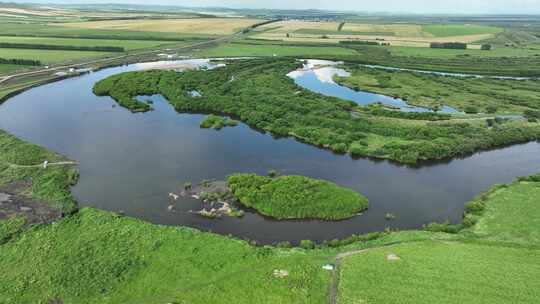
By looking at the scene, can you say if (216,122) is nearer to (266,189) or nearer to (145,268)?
(266,189)

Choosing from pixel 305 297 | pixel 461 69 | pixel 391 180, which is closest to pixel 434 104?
pixel 391 180

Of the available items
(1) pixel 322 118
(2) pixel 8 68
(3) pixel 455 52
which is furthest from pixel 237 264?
(3) pixel 455 52

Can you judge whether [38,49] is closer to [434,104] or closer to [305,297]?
[434,104]

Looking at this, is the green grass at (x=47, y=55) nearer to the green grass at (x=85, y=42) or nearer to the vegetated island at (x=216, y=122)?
the green grass at (x=85, y=42)

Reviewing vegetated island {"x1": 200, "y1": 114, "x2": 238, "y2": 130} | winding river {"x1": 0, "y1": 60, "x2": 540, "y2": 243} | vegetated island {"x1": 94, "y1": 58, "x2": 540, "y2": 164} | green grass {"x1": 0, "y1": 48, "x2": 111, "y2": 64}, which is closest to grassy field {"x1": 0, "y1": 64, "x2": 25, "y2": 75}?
green grass {"x1": 0, "y1": 48, "x2": 111, "y2": 64}

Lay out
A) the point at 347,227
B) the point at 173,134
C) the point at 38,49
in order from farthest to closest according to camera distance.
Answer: the point at 38,49, the point at 173,134, the point at 347,227

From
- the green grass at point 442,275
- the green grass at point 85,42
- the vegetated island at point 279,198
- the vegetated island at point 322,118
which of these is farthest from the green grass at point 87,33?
the green grass at point 442,275
